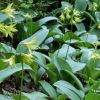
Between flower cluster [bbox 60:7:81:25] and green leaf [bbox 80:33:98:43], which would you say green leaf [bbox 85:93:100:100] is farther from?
green leaf [bbox 80:33:98:43]

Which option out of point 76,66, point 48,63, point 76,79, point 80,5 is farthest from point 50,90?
point 80,5

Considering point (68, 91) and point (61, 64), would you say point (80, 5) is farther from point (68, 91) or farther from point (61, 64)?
point (68, 91)

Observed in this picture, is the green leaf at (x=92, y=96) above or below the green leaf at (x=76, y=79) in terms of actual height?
above

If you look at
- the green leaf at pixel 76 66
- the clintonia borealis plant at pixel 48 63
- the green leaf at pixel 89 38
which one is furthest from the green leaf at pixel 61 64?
the green leaf at pixel 89 38

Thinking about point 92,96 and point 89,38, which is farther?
point 89,38

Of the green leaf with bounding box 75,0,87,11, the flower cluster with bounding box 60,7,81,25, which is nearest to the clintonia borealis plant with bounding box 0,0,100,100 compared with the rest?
the flower cluster with bounding box 60,7,81,25

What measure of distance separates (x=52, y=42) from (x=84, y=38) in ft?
1.64

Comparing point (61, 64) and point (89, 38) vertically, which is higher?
point (61, 64)

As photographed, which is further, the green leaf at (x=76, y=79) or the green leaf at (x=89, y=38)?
the green leaf at (x=89, y=38)

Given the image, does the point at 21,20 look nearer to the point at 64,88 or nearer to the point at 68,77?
the point at 68,77

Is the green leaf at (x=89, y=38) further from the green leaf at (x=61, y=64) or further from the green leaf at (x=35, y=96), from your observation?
the green leaf at (x=35, y=96)

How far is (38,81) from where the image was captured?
367cm

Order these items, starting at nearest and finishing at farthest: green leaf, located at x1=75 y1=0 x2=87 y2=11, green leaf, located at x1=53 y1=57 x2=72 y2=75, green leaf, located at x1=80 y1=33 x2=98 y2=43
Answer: green leaf, located at x1=53 y1=57 x2=72 y2=75, green leaf, located at x1=80 y1=33 x2=98 y2=43, green leaf, located at x1=75 y1=0 x2=87 y2=11

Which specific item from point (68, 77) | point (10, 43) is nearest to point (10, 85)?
point (68, 77)
